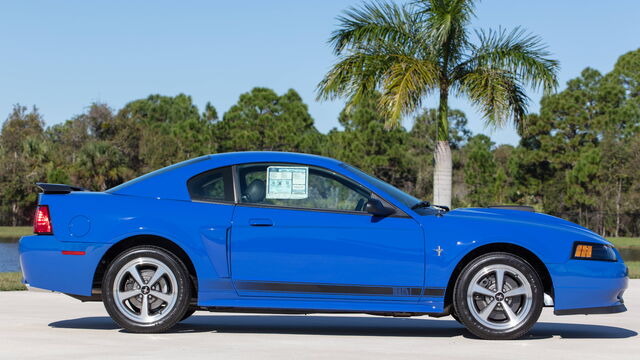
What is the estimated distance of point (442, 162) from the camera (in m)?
19.5

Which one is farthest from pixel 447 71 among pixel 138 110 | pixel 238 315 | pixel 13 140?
pixel 138 110

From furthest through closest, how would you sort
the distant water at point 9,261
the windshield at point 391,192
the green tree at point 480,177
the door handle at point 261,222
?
the green tree at point 480,177, the distant water at point 9,261, the windshield at point 391,192, the door handle at point 261,222

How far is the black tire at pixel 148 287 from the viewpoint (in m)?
7.18

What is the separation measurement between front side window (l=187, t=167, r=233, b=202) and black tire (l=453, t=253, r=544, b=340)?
7.02ft

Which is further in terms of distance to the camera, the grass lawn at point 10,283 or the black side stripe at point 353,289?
the grass lawn at point 10,283

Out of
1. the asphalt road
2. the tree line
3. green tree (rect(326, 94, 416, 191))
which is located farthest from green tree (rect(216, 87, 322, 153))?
the asphalt road

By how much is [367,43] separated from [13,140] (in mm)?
56585

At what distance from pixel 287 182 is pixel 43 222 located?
2153 millimetres

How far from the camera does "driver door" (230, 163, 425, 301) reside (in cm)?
703

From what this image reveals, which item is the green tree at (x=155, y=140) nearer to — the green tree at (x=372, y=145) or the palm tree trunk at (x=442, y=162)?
the green tree at (x=372, y=145)

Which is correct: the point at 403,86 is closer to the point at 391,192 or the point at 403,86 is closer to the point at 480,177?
the point at 391,192

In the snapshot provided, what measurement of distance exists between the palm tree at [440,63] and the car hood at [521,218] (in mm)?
11152

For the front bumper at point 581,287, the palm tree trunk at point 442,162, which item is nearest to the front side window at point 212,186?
the front bumper at point 581,287

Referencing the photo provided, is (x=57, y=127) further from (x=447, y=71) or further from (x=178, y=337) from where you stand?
(x=178, y=337)
